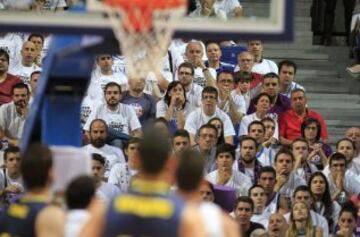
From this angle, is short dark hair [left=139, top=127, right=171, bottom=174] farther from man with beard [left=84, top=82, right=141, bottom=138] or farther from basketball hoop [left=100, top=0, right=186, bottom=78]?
man with beard [left=84, top=82, right=141, bottom=138]

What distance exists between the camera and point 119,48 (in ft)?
34.1

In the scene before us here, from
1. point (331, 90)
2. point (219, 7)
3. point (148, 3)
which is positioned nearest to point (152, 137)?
point (148, 3)

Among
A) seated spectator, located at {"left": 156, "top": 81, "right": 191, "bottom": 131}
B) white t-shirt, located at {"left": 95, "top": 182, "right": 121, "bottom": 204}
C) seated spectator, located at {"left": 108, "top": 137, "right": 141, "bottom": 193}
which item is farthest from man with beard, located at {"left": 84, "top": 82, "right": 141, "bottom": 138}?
white t-shirt, located at {"left": 95, "top": 182, "right": 121, "bottom": 204}

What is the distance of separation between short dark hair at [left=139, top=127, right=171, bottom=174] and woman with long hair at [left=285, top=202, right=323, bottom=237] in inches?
254

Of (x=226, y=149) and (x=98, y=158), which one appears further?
(x=226, y=149)

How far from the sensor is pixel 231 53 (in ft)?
59.5

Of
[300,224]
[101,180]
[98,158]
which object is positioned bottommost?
[300,224]

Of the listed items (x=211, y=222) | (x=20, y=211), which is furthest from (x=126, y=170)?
(x=211, y=222)

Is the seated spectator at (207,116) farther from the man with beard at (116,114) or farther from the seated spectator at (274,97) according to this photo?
the seated spectator at (274,97)

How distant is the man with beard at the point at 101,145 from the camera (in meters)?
14.9

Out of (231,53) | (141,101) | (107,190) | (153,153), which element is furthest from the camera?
(231,53)

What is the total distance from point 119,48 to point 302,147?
5.27m

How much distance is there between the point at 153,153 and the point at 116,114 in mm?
8231

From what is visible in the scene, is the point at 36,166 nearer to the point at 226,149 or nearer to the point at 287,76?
the point at 226,149
